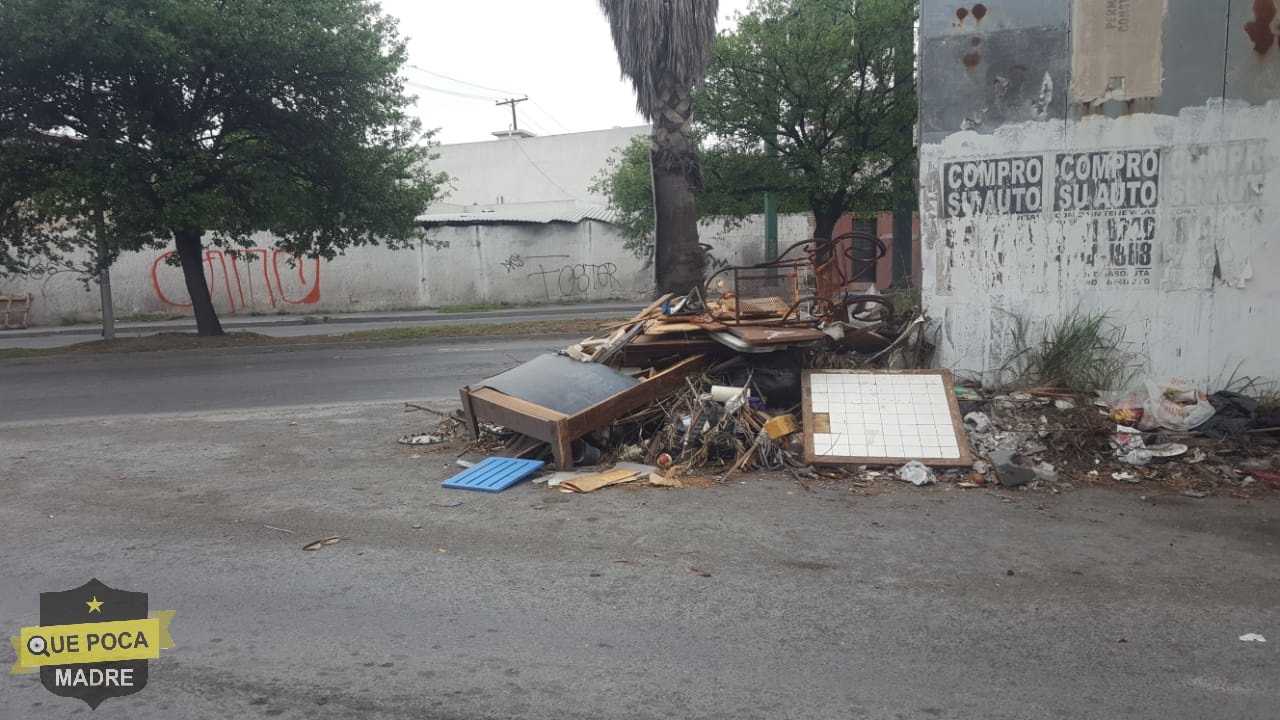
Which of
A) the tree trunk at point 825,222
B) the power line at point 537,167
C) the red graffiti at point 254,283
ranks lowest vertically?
the red graffiti at point 254,283

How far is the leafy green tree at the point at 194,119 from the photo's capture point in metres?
14.6

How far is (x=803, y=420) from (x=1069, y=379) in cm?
285

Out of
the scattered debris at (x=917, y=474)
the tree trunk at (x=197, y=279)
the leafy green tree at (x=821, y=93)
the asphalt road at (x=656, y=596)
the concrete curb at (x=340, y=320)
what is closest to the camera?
the asphalt road at (x=656, y=596)

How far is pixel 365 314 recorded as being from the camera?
30.8 m

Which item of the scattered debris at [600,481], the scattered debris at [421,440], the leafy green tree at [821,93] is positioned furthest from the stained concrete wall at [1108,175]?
the leafy green tree at [821,93]

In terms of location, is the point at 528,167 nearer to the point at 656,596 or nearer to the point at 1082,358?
the point at 1082,358

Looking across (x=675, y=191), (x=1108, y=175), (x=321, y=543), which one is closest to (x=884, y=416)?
(x=1108, y=175)

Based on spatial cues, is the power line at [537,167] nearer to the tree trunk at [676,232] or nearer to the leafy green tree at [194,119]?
the leafy green tree at [194,119]

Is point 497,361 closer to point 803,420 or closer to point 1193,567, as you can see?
point 803,420

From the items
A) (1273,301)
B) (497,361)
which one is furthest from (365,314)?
(1273,301)

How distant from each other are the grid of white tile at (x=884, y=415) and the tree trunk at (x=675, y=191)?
5705 mm

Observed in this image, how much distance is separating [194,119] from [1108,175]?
15.9 m

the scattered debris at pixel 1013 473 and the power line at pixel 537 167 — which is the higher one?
the power line at pixel 537 167

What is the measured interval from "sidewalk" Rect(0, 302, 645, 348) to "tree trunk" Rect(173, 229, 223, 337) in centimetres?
441
